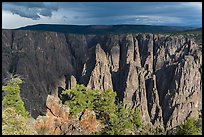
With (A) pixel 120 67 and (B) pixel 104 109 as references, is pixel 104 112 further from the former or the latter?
(A) pixel 120 67

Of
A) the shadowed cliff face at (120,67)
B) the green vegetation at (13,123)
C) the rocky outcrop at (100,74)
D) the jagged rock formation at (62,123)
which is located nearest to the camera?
the green vegetation at (13,123)

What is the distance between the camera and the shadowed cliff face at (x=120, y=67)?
7706cm

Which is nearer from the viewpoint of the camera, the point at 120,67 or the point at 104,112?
the point at 104,112

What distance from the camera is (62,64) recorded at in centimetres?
8688

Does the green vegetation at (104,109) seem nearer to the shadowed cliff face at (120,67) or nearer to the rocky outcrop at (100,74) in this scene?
the shadowed cliff face at (120,67)

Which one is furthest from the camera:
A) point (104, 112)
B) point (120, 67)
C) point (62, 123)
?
point (120, 67)

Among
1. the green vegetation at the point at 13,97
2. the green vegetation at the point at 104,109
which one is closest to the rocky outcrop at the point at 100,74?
the green vegetation at the point at 104,109

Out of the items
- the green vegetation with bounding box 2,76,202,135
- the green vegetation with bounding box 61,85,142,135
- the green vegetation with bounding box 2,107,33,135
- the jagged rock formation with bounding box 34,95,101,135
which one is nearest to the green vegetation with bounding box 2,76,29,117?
the green vegetation with bounding box 2,76,202,135

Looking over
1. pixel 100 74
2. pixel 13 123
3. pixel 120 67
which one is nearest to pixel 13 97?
pixel 13 123

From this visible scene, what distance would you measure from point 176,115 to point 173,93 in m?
5.43

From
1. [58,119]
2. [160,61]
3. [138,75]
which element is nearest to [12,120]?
[58,119]

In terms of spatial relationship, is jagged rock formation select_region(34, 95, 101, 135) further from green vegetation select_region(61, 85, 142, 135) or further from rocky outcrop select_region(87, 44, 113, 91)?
rocky outcrop select_region(87, 44, 113, 91)

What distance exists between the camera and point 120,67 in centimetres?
8950

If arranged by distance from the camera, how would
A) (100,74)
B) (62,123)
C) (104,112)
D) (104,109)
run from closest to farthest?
(62,123)
(104,112)
(104,109)
(100,74)
